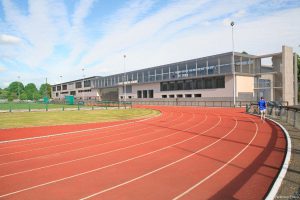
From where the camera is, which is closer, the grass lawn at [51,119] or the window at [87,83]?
the grass lawn at [51,119]

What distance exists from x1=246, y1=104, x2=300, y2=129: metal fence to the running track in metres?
2.77

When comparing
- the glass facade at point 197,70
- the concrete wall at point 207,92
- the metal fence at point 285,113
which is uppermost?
the glass facade at point 197,70

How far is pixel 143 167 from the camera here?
27.8 feet

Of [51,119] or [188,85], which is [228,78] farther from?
[51,119]

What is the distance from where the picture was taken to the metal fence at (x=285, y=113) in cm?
1513

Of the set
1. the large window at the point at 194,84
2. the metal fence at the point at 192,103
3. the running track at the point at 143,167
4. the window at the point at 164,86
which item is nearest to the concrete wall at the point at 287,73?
the metal fence at the point at 192,103

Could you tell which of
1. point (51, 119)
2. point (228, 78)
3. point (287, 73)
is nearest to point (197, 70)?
point (228, 78)

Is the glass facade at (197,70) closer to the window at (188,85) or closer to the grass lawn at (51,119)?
the window at (188,85)

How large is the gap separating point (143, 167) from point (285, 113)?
14.5 m

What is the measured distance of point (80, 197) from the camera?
6086 millimetres

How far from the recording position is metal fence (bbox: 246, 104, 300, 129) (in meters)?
15.1

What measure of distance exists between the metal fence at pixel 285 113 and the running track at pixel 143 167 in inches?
109

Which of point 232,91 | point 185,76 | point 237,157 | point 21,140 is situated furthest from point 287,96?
point 21,140

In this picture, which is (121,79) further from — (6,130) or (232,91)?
(6,130)
